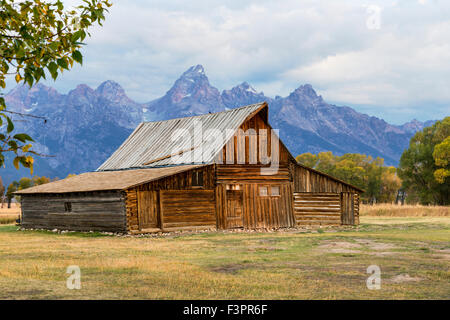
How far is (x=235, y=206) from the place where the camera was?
3394 centimetres

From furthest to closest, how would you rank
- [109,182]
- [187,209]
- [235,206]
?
[235,206] < [109,182] < [187,209]

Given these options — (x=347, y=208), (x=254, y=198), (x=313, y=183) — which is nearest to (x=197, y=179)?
(x=254, y=198)

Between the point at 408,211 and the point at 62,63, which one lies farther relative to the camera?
the point at 408,211

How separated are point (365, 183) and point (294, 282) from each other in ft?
314

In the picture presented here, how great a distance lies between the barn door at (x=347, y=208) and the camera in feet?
125

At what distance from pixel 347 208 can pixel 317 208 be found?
7.36ft

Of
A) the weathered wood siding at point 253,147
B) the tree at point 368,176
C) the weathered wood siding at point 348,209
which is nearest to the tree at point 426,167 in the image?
the tree at point 368,176

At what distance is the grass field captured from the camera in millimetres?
11070

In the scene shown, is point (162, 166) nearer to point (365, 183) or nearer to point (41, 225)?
point (41, 225)

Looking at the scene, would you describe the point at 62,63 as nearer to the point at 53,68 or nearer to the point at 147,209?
the point at 53,68

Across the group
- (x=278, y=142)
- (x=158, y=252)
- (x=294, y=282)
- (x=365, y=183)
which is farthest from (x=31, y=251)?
(x=365, y=183)

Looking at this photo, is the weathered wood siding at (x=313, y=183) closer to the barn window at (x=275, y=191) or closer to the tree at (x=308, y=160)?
the barn window at (x=275, y=191)

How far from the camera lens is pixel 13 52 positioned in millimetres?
7742

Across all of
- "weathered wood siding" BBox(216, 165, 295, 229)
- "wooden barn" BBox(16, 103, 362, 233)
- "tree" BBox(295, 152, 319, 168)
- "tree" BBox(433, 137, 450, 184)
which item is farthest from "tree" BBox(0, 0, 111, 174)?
"tree" BBox(295, 152, 319, 168)
